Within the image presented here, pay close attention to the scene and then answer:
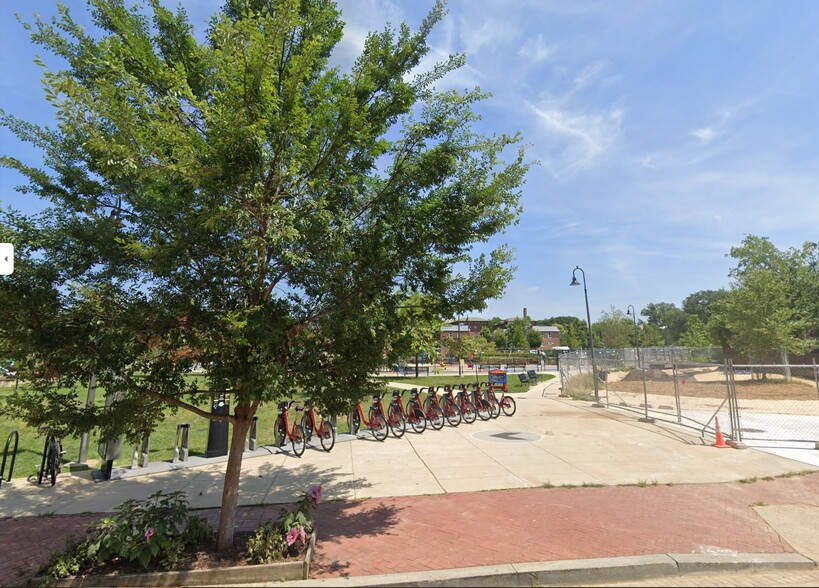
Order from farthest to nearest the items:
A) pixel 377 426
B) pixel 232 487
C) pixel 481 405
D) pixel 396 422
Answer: pixel 481 405
pixel 396 422
pixel 377 426
pixel 232 487

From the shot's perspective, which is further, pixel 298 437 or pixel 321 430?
pixel 321 430

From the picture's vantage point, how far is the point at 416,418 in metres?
12.2

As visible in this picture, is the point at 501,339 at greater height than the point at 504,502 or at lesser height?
greater

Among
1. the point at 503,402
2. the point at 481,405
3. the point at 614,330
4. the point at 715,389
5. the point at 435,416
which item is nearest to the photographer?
the point at 435,416

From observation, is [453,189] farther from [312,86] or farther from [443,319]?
[312,86]

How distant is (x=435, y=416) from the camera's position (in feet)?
41.8

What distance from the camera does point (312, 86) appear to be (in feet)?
16.8

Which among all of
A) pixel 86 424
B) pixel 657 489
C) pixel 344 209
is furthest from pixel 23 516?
pixel 657 489

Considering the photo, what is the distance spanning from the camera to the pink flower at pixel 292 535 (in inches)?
178

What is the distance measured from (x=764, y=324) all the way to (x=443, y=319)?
2838 centimetres

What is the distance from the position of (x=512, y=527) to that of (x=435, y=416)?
735 centimetres

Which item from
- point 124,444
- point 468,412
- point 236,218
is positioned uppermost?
point 236,218

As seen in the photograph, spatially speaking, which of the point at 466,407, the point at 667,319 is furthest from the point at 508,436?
the point at 667,319

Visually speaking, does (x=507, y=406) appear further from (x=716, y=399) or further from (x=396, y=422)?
(x=716, y=399)
